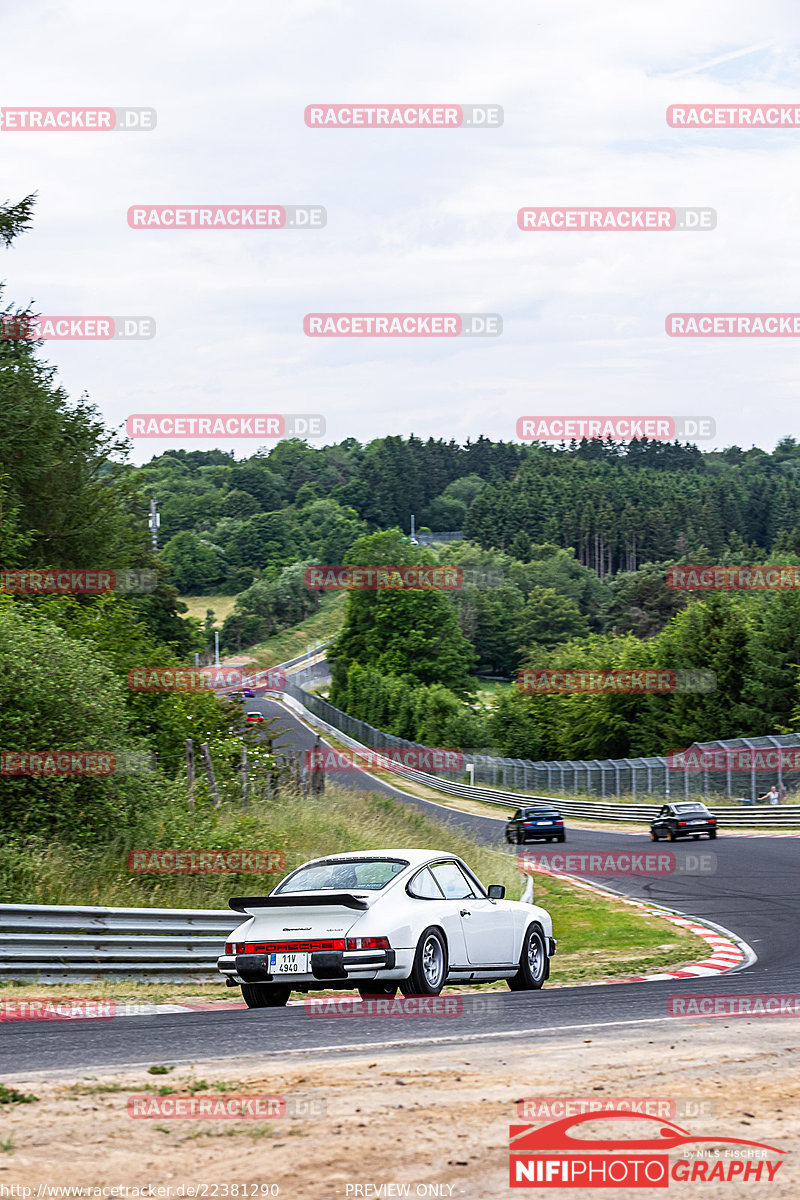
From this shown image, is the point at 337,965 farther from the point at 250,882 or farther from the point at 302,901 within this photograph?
the point at 250,882

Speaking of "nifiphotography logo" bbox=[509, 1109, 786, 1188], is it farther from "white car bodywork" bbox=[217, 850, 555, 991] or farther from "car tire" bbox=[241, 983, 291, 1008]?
"car tire" bbox=[241, 983, 291, 1008]

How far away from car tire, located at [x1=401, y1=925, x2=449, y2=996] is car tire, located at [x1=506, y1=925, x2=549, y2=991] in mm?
1590

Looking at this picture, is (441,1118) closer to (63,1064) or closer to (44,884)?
(63,1064)

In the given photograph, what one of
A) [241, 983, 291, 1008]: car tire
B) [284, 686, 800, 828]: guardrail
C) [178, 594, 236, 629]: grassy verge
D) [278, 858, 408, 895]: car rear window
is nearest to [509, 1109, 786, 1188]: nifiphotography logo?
[278, 858, 408, 895]: car rear window

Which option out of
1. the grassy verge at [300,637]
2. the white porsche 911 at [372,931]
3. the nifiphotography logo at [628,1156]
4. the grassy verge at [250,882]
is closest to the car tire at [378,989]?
the white porsche 911 at [372,931]

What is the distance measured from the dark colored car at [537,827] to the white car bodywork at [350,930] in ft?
104

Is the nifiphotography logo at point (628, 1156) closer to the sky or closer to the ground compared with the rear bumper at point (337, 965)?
closer to the sky

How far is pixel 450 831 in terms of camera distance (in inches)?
1187

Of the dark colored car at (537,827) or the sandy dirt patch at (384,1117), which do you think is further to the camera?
the dark colored car at (537,827)

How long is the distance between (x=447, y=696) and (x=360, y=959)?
278 feet

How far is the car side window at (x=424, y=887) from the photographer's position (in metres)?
10.8

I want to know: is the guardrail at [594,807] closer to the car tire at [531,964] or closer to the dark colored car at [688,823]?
the dark colored car at [688,823]

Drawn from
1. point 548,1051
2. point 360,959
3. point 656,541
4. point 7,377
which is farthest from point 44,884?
point 656,541

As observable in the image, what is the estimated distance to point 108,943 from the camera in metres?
12.6
